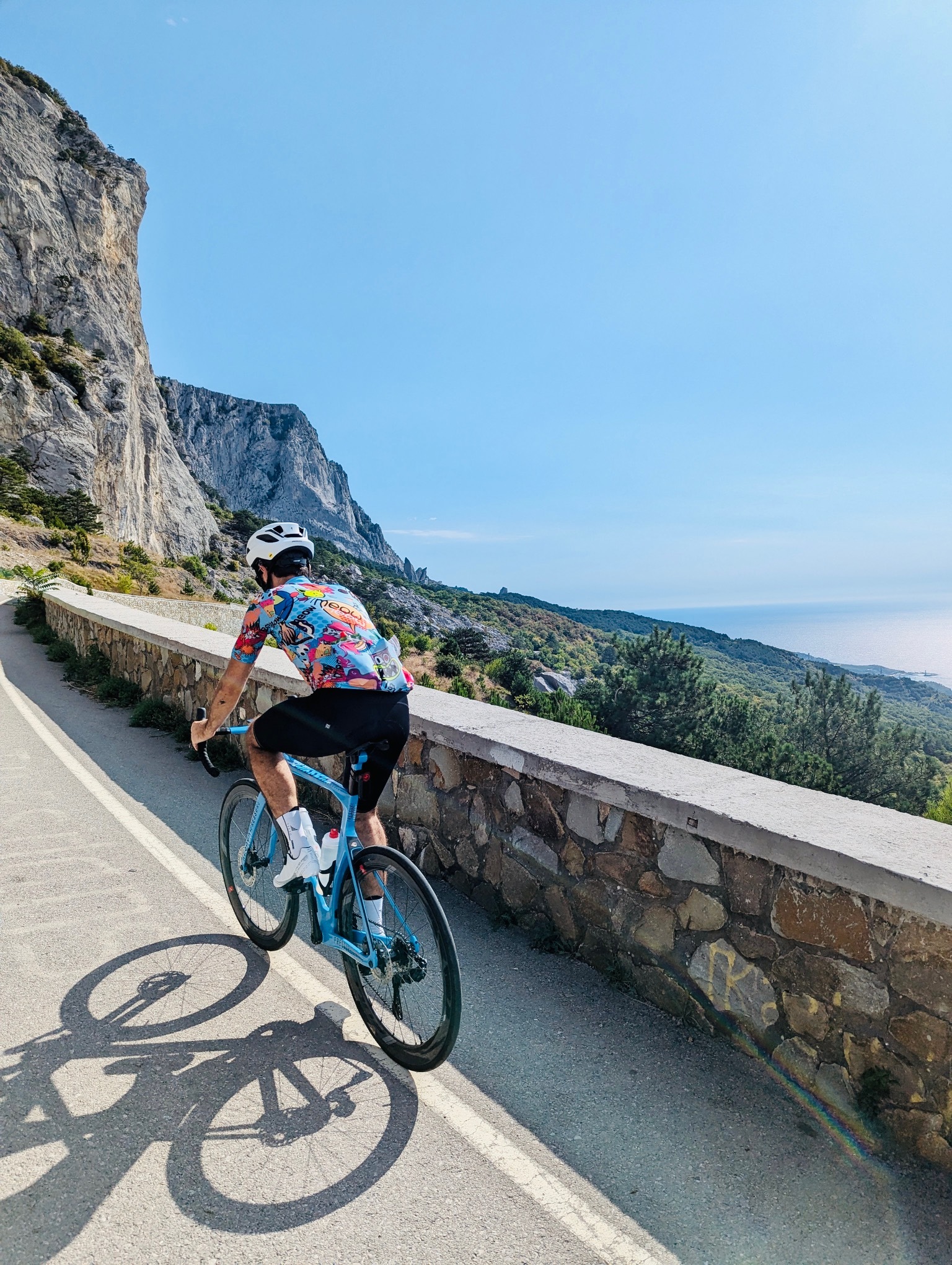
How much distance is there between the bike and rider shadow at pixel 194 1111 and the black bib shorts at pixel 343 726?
104cm

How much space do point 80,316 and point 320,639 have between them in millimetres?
75072

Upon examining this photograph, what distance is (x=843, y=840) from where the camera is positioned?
7.83 feet

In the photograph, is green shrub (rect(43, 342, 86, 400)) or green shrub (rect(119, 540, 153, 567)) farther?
green shrub (rect(43, 342, 86, 400))

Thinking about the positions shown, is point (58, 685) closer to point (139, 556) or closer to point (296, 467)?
point (139, 556)

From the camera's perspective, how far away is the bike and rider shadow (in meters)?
1.98

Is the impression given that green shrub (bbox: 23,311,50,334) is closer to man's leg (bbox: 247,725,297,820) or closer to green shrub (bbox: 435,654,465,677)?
green shrub (bbox: 435,654,465,677)

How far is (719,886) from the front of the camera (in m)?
2.74

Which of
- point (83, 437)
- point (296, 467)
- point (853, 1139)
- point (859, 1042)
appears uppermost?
point (296, 467)

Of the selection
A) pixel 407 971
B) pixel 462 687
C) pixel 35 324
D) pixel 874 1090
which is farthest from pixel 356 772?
pixel 35 324

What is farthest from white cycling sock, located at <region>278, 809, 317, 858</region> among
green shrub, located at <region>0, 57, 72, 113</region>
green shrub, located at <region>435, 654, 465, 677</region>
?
green shrub, located at <region>0, 57, 72, 113</region>

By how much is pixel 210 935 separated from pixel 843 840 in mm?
2936

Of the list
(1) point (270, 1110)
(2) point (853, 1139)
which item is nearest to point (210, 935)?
(1) point (270, 1110)

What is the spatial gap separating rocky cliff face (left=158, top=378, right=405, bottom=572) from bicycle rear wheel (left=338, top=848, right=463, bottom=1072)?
5851 inches

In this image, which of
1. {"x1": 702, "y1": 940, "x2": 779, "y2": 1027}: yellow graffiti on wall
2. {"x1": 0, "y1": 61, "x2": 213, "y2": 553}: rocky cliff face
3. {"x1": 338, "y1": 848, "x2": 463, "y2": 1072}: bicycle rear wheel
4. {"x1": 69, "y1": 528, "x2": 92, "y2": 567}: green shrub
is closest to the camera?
{"x1": 338, "y1": 848, "x2": 463, "y2": 1072}: bicycle rear wheel
